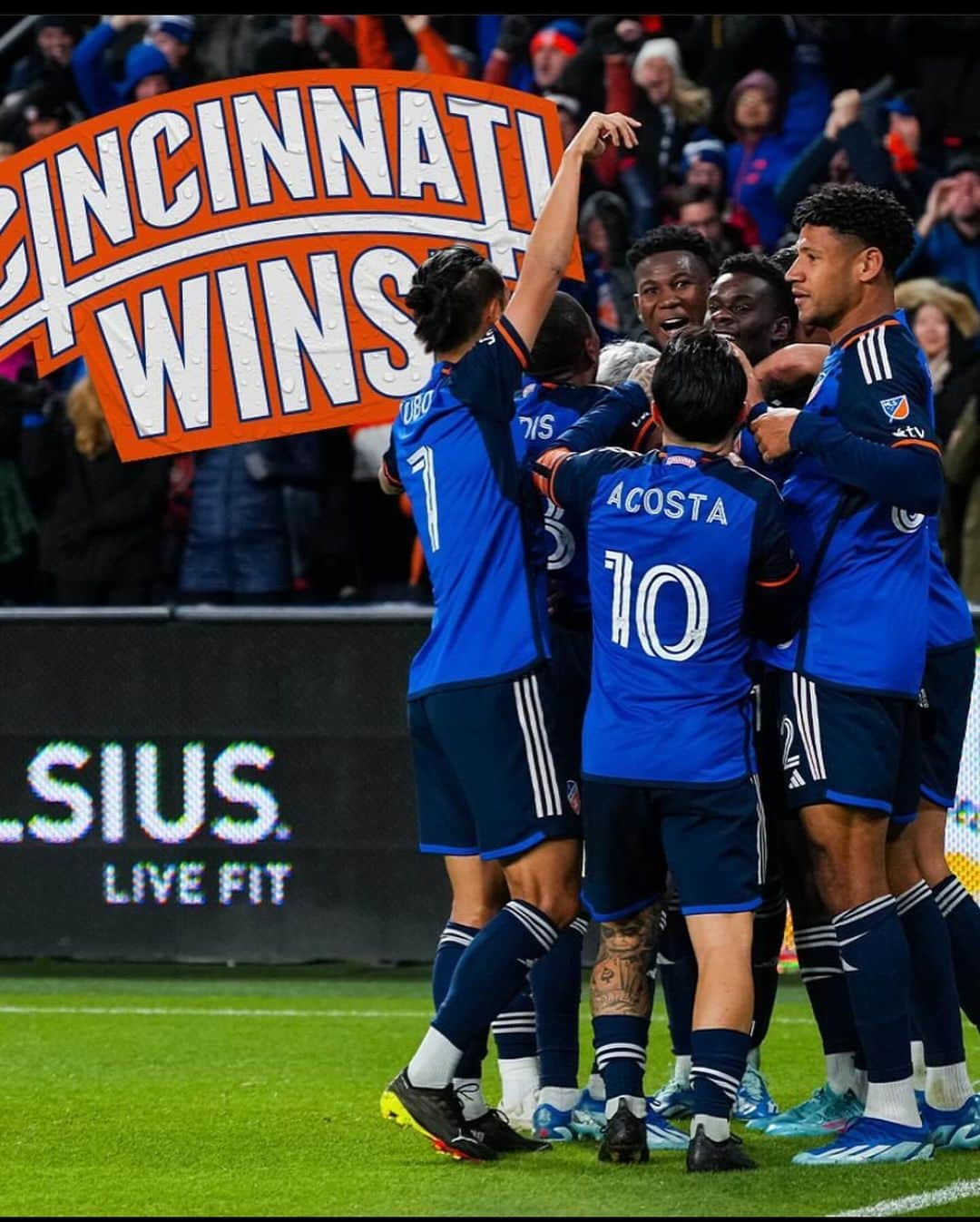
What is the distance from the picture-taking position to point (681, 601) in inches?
189

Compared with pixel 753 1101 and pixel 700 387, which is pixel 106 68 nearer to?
pixel 700 387

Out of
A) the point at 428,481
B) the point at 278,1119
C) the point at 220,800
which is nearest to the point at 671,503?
the point at 428,481

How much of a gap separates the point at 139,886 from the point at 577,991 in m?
3.15

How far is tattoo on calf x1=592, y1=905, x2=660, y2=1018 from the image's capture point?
16.2 feet

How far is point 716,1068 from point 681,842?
0.49m

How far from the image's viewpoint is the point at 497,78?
Result: 11.4 m

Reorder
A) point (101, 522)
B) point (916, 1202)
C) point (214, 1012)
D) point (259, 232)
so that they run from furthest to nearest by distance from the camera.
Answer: point (101, 522)
point (214, 1012)
point (259, 232)
point (916, 1202)

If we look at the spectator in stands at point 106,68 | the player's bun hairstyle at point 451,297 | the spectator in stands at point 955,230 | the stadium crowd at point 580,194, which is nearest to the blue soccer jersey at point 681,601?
the player's bun hairstyle at point 451,297

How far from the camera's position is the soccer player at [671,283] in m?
5.85

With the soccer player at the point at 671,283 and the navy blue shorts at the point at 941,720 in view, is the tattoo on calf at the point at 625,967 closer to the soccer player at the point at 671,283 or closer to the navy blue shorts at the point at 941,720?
the navy blue shorts at the point at 941,720

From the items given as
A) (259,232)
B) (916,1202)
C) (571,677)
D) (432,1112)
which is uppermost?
(259,232)

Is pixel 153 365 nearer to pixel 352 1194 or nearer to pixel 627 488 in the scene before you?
pixel 627 488

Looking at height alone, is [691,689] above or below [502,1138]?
above

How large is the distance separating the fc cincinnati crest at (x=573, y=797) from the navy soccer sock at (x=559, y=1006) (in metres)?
0.49
